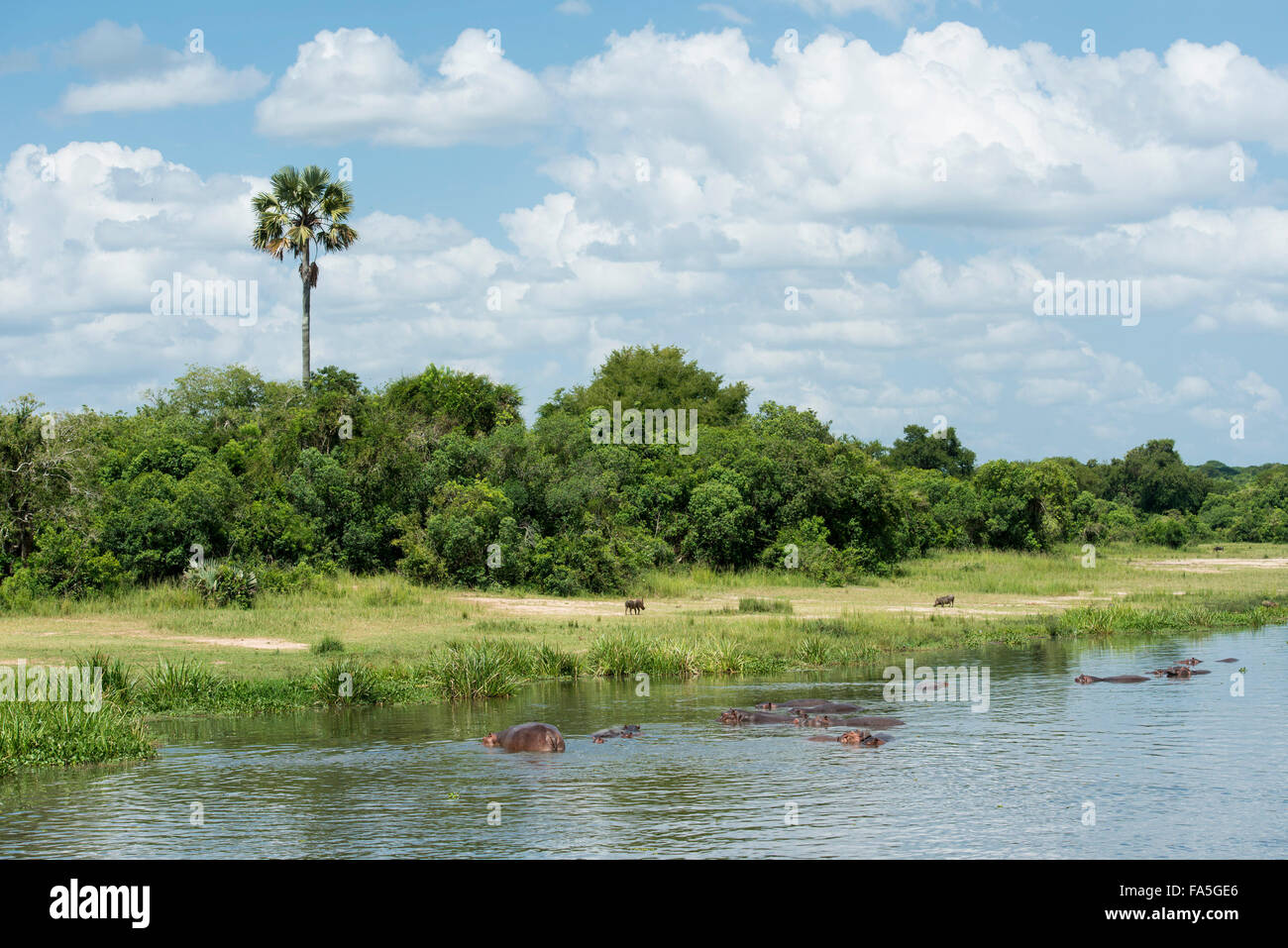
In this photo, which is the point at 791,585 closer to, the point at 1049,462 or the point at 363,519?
the point at 363,519

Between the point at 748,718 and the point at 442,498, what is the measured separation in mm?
23716

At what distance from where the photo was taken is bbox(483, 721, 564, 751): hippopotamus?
60.3ft

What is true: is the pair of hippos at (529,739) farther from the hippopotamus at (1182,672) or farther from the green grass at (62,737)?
the hippopotamus at (1182,672)

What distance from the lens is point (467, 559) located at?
41219mm

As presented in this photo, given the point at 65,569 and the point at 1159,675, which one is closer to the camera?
the point at 1159,675

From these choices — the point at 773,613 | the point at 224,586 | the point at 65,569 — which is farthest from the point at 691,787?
the point at 65,569

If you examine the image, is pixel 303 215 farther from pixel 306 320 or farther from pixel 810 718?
pixel 810 718

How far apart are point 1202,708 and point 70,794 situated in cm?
1833

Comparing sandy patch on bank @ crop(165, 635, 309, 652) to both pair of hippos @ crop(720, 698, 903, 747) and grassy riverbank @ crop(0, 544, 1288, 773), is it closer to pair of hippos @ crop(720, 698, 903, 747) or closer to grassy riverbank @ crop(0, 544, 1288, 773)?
grassy riverbank @ crop(0, 544, 1288, 773)

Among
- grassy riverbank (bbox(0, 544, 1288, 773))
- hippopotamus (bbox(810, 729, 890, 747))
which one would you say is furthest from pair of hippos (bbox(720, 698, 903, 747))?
grassy riverbank (bbox(0, 544, 1288, 773))

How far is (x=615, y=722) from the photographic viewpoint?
68.4 feet

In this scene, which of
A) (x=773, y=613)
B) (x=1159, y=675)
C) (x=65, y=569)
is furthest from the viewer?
(x=773, y=613)
